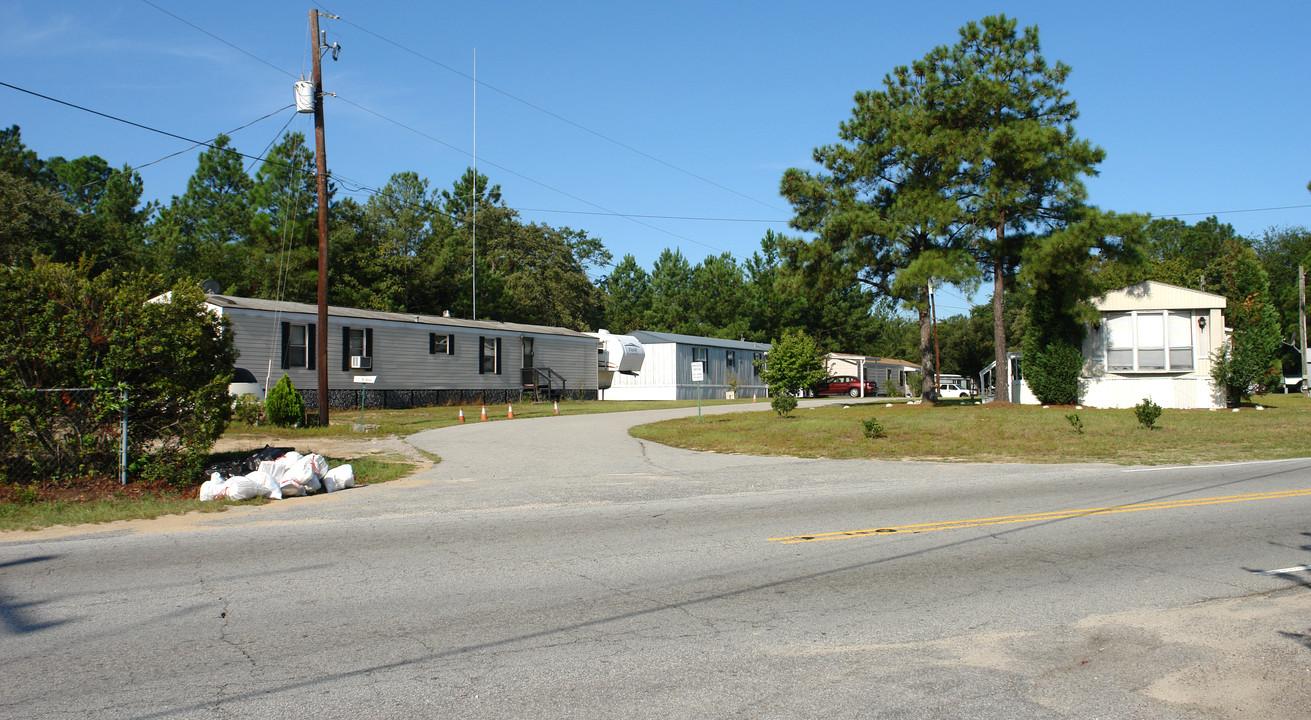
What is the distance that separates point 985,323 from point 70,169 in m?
84.8

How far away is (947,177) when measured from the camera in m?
30.7

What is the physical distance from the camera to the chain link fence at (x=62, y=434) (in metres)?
11.3

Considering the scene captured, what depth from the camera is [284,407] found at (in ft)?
73.4

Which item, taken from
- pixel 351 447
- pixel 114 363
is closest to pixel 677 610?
pixel 114 363

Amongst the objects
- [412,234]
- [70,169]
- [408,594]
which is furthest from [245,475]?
[70,169]

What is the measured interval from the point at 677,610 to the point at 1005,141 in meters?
26.8

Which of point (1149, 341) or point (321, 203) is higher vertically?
Answer: point (321, 203)

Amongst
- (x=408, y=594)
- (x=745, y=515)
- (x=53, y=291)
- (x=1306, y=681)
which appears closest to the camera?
(x=1306, y=681)

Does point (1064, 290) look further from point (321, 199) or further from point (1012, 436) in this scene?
point (321, 199)

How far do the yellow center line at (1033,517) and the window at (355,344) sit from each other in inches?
1023

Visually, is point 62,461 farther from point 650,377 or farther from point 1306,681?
point 650,377

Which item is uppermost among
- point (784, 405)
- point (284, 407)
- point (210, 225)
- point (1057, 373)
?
point (210, 225)

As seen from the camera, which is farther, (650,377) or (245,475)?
(650,377)

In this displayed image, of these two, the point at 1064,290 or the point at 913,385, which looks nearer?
the point at 1064,290
